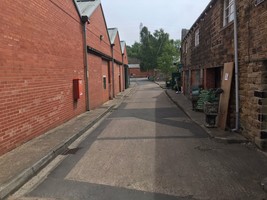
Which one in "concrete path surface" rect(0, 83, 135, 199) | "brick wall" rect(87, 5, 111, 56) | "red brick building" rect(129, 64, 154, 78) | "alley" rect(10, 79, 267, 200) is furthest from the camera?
"red brick building" rect(129, 64, 154, 78)

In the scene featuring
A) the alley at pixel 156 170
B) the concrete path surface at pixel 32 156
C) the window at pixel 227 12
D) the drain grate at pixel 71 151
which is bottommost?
the drain grate at pixel 71 151

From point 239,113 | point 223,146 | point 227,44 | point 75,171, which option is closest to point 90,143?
point 75,171

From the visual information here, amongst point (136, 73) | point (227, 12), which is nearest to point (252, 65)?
point (227, 12)

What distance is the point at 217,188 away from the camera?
16.8 ft

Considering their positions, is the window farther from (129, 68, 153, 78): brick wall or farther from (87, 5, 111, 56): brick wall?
(129, 68, 153, 78): brick wall

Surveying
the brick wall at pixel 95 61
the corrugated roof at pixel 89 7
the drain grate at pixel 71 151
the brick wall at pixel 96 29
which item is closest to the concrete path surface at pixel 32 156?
the drain grate at pixel 71 151

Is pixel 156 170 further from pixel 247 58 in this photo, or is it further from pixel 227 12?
pixel 227 12

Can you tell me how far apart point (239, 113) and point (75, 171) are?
536 centimetres

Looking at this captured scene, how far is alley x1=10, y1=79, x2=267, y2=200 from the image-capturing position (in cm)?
499

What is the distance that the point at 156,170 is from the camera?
612 cm

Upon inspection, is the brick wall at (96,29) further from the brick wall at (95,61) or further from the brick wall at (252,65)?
the brick wall at (252,65)

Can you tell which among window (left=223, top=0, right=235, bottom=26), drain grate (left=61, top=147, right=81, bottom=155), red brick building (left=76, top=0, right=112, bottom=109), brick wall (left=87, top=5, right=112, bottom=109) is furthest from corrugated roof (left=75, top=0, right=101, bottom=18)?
drain grate (left=61, top=147, right=81, bottom=155)

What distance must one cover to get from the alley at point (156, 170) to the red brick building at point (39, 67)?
4.99 ft

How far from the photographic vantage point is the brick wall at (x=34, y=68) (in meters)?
7.24
